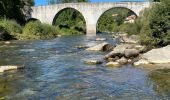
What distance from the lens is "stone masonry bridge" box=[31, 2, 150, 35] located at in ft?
199

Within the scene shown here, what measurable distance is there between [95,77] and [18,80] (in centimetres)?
309

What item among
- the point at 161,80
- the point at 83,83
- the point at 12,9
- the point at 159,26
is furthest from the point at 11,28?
the point at 161,80

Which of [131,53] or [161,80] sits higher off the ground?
[131,53]

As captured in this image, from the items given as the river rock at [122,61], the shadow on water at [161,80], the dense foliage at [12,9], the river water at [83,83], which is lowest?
the river water at [83,83]

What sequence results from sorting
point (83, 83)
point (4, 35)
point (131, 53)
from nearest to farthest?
point (83, 83)
point (131, 53)
point (4, 35)

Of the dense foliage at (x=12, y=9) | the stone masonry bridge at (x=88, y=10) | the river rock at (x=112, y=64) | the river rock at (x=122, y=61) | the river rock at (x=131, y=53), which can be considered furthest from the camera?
the stone masonry bridge at (x=88, y=10)

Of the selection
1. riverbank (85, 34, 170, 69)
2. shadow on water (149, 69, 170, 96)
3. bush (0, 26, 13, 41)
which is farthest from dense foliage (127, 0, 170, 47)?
bush (0, 26, 13, 41)

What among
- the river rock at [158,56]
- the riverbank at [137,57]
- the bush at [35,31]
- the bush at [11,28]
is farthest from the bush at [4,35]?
the river rock at [158,56]

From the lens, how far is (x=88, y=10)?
213 feet

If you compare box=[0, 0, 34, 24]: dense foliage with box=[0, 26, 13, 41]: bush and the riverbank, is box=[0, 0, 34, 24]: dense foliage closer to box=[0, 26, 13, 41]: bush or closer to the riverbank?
box=[0, 26, 13, 41]: bush

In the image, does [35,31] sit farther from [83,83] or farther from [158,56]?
[83,83]

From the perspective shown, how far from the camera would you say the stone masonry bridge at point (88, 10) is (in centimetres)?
6069

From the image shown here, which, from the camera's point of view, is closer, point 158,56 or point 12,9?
point 158,56

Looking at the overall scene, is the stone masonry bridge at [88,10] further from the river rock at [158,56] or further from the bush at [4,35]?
the river rock at [158,56]
